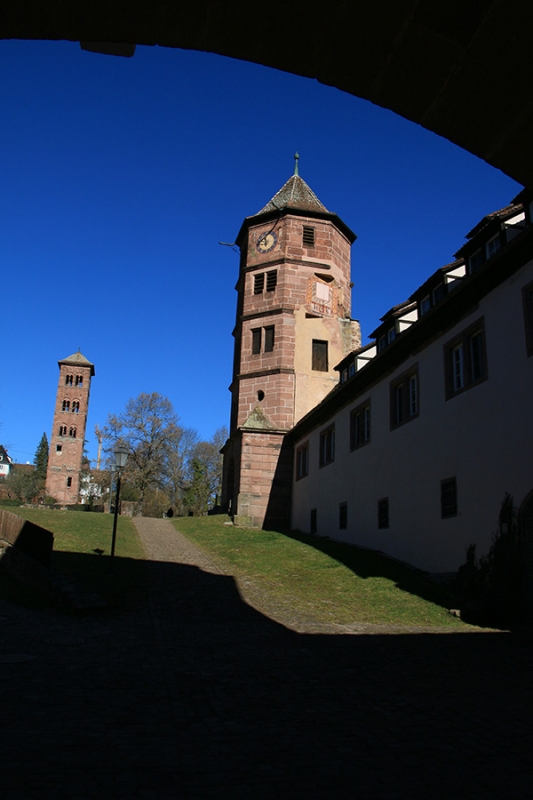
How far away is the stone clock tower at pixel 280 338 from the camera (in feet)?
105

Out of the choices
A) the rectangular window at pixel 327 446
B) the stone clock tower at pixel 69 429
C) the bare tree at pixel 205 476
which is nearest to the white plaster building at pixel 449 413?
the rectangular window at pixel 327 446

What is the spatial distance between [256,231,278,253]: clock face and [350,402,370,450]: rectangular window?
1553 cm

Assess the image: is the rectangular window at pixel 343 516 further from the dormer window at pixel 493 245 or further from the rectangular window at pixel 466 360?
the dormer window at pixel 493 245

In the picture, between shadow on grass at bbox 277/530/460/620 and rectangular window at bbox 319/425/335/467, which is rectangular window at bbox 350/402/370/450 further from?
shadow on grass at bbox 277/530/460/620

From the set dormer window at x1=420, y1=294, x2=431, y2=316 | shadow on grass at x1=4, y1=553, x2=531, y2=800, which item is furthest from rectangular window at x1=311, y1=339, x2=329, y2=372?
shadow on grass at x1=4, y1=553, x2=531, y2=800

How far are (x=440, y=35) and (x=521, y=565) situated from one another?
12.3 meters

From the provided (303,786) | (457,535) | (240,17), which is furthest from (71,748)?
(457,535)

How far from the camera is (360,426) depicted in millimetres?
23484

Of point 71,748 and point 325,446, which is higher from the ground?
point 325,446

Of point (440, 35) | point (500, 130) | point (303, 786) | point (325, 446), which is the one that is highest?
point (325, 446)

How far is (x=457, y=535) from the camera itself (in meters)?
15.4

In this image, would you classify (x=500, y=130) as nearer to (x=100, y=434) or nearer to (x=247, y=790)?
(x=247, y=790)

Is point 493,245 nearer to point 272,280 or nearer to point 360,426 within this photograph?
point 360,426

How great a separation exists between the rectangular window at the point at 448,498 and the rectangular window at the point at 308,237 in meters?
22.5
